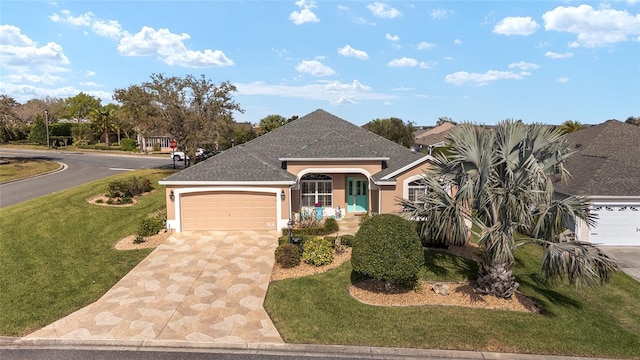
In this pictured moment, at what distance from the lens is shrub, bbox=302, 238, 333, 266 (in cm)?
1470

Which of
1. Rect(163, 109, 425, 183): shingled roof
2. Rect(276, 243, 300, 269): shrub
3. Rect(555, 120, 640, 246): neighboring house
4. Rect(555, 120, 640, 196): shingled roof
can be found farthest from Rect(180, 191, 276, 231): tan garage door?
Rect(555, 120, 640, 246): neighboring house

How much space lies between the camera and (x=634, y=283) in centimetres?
1383

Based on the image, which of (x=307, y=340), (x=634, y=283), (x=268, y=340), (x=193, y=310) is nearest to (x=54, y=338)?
(x=193, y=310)

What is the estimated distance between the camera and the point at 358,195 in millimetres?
23406

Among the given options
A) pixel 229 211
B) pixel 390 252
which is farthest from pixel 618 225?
pixel 229 211

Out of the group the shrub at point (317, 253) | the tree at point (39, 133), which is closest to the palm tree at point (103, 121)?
the tree at point (39, 133)

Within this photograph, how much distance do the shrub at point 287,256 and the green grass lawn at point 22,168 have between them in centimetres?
2740

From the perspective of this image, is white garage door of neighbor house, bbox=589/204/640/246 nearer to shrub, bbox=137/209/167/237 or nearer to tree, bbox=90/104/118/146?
shrub, bbox=137/209/167/237

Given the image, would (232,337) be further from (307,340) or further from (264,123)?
(264,123)

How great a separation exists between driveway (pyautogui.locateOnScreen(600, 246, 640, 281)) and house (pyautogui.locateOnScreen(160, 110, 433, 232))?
30.4ft

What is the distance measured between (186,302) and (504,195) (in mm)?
10420

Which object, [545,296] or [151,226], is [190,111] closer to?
[151,226]

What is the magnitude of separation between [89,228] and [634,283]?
2450 centimetres

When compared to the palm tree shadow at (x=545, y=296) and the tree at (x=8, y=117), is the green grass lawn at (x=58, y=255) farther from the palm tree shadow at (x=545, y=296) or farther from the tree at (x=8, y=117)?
the tree at (x=8, y=117)
